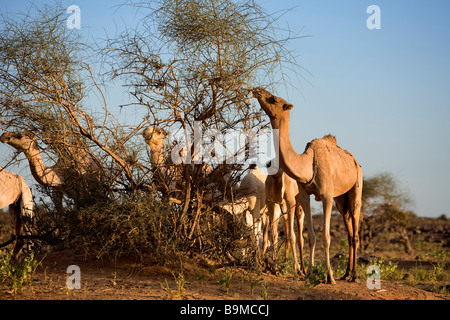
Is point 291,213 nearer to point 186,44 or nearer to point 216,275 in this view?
point 216,275

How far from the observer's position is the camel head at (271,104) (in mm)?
8445

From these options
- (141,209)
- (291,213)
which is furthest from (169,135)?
(291,213)

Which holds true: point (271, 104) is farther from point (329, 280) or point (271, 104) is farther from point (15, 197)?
point (15, 197)

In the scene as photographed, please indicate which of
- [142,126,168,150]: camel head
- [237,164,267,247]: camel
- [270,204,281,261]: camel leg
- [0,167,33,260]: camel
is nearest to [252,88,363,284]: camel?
[270,204,281,261]: camel leg

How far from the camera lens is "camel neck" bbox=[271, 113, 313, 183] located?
854 cm

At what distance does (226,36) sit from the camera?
898 centimetres

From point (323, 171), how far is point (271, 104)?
1552 mm

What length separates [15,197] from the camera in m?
11.7

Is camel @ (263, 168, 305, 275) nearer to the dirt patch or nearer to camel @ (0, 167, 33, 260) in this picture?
the dirt patch

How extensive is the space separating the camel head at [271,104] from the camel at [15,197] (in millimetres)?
5623

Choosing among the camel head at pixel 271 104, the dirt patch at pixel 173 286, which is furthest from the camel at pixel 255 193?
the camel head at pixel 271 104

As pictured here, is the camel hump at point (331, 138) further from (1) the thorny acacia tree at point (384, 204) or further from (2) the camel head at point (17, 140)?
(1) the thorny acacia tree at point (384, 204)

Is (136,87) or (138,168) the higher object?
(136,87)
